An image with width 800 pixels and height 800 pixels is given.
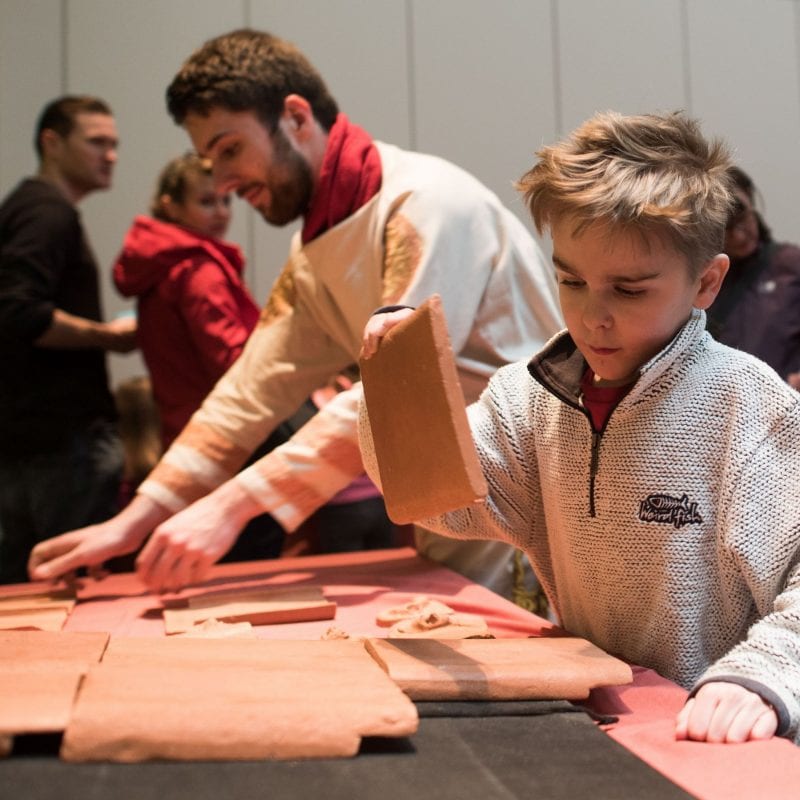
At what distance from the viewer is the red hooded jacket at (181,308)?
9.02 feet

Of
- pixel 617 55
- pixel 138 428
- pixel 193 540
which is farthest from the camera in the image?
pixel 617 55

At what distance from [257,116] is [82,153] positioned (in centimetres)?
113

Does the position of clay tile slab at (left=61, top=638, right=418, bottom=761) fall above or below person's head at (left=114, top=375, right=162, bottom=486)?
above

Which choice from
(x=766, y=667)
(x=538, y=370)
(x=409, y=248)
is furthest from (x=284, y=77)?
(x=766, y=667)

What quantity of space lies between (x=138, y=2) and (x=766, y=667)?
11.1ft

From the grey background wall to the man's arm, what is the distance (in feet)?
3.02

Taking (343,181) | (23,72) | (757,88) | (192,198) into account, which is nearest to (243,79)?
(343,181)

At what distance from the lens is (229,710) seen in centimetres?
92

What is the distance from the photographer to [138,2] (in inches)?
149

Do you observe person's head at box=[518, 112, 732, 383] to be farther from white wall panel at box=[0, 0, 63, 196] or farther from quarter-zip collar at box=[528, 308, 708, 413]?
white wall panel at box=[0, 0, 63, 196]

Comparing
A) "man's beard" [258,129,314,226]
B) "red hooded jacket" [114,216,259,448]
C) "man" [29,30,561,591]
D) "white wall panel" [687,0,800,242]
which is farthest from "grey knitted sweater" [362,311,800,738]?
"white wall panel" [687,0,800,242]

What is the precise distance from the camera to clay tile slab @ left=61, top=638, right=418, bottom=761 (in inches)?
34.7

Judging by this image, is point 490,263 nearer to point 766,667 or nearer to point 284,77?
point 284,77

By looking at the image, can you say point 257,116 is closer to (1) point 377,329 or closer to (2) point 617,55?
(1) point 377,329
